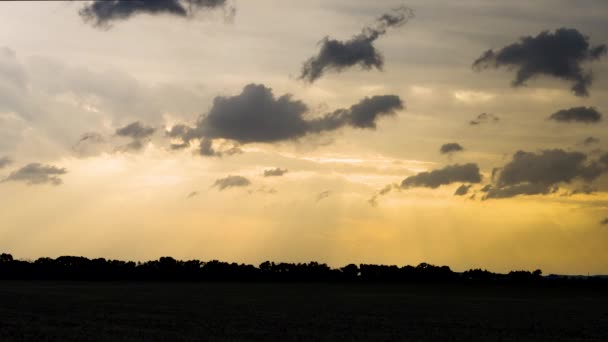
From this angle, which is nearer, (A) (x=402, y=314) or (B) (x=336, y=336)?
(B) (x=336, y=336)

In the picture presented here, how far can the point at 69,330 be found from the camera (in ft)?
151

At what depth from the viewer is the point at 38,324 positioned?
49.8 meters

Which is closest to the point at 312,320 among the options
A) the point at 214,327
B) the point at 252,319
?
the point at 252,319

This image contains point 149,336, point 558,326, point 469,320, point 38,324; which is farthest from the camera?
point 469,320

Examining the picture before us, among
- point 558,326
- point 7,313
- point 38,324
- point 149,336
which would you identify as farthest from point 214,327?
point 558,326

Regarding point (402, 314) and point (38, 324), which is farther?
point (402, 314)

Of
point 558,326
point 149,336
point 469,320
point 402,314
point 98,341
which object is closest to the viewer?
point 98,341

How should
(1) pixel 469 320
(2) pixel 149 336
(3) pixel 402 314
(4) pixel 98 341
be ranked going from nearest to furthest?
(4) pixel 98 341 < (2) pixel 149 336 < (1) pixel 469 320 < (3) pixel 402 314

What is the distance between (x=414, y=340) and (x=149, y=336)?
14.3 metres

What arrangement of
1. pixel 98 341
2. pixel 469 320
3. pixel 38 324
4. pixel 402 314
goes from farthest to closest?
pixel 402 314
pixel 469 320
pixel 38 324
pixel 98 341

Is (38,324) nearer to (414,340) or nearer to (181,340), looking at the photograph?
(181,340)

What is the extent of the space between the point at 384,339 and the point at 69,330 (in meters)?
17.7

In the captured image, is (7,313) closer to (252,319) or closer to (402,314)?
(252,319)

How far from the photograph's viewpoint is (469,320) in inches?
2446
